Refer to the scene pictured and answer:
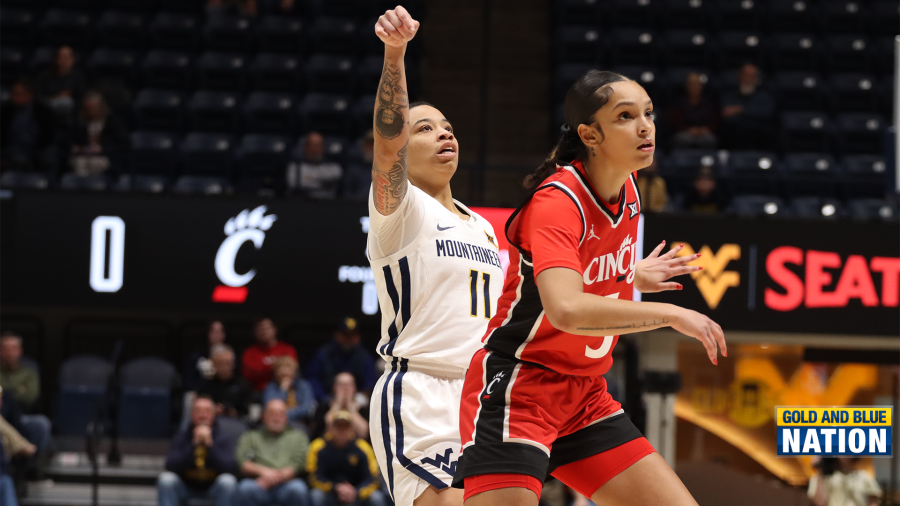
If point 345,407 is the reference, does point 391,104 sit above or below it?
above

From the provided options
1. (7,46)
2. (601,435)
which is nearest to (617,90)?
(601,435)

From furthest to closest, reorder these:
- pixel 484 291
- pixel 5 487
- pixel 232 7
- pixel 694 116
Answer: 1. pixel 232 7
2. pixel 694 116
3. pixel 5 487
4. pixel 484 291

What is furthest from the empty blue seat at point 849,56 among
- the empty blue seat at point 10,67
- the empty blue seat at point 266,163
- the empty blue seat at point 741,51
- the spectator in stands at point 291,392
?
the empty blue seat at point 10,67

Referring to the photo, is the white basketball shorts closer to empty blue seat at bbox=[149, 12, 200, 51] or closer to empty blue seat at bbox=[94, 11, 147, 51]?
empty blue seat at bbox=[149, 12, 200, 51]

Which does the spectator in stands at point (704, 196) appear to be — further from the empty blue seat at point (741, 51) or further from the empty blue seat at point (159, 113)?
the empty blue seat at point (159, 113)

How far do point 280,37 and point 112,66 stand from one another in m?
2.17

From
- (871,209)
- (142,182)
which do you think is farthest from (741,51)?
(142,182)

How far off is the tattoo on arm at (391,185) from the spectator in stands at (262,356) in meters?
7.51

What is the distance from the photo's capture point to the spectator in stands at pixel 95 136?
11.4 m

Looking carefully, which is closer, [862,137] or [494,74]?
[862,137]

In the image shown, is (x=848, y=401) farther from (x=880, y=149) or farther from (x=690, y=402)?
(x=880, y=149)

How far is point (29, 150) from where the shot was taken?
11750mm

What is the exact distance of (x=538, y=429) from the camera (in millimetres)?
3117

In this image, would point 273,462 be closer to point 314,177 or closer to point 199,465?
point 199,465
